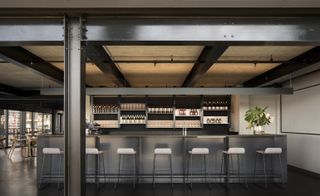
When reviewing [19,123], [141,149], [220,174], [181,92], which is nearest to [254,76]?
[181,92]

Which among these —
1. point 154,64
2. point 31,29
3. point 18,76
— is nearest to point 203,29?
point 31,29

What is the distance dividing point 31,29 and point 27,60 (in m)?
2.36

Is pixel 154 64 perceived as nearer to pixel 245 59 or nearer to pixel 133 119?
pixel 245 59

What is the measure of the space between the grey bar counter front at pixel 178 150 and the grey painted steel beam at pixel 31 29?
3.48m

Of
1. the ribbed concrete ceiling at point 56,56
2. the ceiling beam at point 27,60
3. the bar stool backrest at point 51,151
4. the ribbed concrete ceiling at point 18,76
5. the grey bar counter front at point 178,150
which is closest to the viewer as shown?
the ceiling beam at point 27,60

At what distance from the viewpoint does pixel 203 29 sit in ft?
11.5

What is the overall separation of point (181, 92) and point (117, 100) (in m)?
3.36

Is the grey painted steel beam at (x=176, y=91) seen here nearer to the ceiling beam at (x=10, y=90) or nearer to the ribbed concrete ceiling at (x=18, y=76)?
the ribbed concrete ceiling at (x=18, y=76)

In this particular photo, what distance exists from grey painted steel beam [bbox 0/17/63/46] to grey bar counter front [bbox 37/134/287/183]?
11.4 feet

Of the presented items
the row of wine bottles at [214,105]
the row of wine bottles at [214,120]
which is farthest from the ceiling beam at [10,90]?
the row of wine bottles at [214,120]

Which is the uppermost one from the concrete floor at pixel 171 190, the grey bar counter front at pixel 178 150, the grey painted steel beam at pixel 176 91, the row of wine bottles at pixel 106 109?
the grey painted steel beam at pixel 176 91

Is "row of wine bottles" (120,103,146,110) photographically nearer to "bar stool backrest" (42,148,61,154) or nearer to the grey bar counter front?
the grey bar counter front

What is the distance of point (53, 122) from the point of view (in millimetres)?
18219

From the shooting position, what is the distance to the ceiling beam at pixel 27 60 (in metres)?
5.11
